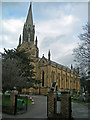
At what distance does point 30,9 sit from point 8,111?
53150mm

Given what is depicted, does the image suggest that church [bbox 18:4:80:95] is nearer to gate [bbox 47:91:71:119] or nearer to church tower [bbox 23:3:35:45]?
church tower [bbox 23:3:35:45]

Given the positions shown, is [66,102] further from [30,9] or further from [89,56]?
[30,9]

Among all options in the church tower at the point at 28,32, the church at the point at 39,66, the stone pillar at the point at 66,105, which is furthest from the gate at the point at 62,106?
the church tower at the point at 28,32

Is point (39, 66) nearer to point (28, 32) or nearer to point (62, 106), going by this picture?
point (28, 32)

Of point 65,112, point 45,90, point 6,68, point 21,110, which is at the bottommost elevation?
point 45,90

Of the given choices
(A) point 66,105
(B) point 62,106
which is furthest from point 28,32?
(A) point 66,105

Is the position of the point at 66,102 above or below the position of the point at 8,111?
above

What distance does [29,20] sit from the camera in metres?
55.3

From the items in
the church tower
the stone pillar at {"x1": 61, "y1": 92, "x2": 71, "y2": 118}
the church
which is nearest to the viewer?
the stone pillar at {"x1": 61, "y1": 92, "x2": 71, "y2": 118}

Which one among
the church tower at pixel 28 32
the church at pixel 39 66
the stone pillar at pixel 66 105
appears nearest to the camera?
the stone pillar at pixel 66 105

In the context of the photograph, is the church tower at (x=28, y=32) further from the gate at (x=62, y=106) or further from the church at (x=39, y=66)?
the gate at (x=62, y=106)

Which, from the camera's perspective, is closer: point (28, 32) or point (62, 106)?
point (62, 106)

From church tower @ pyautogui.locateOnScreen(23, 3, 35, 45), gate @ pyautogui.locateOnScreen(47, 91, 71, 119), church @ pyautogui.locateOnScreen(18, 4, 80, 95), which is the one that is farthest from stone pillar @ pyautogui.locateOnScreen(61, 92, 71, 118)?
church tower @ pyautogui.locateOnScreen(23, 3, 35, 45)

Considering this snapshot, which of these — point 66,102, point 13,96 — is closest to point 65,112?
point 66,102
